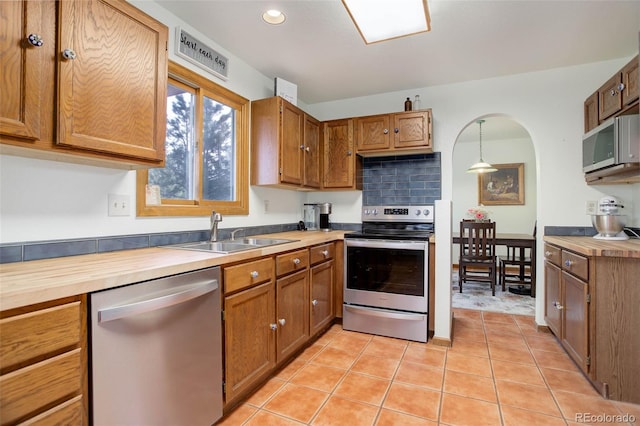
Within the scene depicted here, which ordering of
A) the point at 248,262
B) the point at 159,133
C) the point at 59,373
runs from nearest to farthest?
the point at 59,373
the point at 159,133
the point at 248,262

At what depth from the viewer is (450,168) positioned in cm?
317

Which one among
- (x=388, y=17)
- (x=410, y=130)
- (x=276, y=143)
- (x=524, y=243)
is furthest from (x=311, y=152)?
(x=524, y=243)

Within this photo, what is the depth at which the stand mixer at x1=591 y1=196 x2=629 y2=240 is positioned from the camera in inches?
91.7

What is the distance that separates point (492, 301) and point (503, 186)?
2.75m

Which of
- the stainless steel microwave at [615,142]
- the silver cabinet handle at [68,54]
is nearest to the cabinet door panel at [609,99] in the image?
the stainless steel microwave at [615,142]

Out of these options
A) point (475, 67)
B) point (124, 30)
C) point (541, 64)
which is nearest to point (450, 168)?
point (475, 67)

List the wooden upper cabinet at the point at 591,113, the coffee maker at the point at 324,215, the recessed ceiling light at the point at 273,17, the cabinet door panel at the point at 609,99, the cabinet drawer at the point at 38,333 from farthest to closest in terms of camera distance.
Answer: the coffee maker at the point at 324,215, the wooden upper cabinet at the point at 591,113, the cabinet door panel at the point at 609,99, the recessed ceiling light at the point at 273,17, the cabinet drawer at the point at 38,333

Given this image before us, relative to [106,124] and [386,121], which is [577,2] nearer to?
[386,121]

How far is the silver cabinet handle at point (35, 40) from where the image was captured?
1147 mm

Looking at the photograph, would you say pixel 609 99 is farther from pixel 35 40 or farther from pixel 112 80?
pixel 35 40

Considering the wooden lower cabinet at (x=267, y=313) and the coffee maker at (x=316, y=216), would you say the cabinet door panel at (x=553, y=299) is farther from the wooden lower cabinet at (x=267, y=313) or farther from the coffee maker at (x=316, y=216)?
the coffee maker at (x=316, y=216)

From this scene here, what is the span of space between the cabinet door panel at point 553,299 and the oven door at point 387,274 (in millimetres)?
945

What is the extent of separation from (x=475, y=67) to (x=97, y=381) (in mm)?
3367

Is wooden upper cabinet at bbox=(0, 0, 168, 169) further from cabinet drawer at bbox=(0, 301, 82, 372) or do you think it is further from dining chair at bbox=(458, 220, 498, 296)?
dining chair at bbox=(458, 220, 498, 296)
